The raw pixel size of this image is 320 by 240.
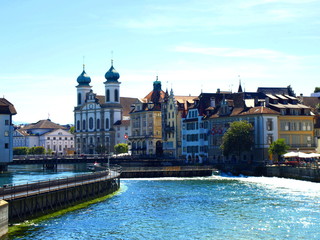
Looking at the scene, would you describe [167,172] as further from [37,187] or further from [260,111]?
[37,187]

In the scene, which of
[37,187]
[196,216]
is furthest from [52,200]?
[196,216]

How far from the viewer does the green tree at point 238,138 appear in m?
115

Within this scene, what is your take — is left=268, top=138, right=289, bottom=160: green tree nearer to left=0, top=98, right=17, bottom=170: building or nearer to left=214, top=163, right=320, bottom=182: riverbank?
left=214, top=163, right=320, bottom=182: riverbank

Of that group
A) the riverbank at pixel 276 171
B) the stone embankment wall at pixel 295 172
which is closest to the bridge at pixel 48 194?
the stone embankment wall at pixel 295 172

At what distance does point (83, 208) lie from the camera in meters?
63.0

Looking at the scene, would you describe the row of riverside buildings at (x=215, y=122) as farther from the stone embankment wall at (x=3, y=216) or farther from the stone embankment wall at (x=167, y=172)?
the stone embankment wall at (x=3, y=216)

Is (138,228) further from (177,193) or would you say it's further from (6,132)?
(6,132)

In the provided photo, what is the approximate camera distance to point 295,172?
96.5m

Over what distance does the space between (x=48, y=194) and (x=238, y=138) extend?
6256 cm

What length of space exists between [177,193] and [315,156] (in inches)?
1224

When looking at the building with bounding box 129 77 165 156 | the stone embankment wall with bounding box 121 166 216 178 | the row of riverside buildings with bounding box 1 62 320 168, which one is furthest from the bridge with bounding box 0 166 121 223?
the building with bounding box 129 77 165 156

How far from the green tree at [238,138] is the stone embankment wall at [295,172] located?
1031 cm

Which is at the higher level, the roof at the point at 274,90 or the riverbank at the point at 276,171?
the roof at the point at 274,90

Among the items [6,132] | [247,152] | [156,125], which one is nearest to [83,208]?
[247,152]
